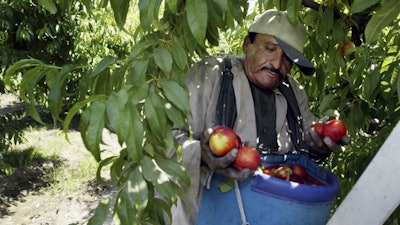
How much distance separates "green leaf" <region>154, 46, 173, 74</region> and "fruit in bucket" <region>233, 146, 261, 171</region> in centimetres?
47

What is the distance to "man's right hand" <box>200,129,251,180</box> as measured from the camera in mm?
1414

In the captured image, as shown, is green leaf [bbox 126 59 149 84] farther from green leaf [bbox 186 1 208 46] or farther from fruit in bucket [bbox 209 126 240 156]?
fruit in bucket [bbox 209 126 240 156]

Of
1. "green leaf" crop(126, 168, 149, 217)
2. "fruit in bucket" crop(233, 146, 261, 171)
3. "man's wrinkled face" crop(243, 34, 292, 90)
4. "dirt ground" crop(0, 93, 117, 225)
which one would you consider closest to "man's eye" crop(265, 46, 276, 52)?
"man's wrinkled face" crop(243, 34, 292, 90)

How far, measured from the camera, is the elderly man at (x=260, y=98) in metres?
1.75

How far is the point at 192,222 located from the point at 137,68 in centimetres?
82

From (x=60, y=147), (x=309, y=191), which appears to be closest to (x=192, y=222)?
(x=309, y=191)

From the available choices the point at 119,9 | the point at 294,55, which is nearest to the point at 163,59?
the point at 119,9

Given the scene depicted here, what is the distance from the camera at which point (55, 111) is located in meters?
1.16

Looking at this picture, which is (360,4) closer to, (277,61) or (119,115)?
(119,115)

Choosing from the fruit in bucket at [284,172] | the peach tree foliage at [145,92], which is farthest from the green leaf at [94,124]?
the fruit in bucket at [284,172]

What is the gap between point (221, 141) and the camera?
→ 4.69ft

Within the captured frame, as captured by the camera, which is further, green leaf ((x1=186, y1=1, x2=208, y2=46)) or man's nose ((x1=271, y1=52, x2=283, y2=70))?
man's nose ((x1=271, y1=52, x2=283, y2=70))

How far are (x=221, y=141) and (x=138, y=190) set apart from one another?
0.46 m

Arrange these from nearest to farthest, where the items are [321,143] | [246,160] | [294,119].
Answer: [246,160], [321,143], [294,119]
